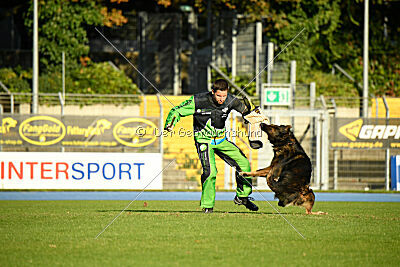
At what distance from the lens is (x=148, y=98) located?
974 inches

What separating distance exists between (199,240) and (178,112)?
11.1 ft

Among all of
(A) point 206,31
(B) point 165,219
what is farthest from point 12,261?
(A) point 206,31

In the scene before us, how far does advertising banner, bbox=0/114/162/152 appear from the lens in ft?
68.2

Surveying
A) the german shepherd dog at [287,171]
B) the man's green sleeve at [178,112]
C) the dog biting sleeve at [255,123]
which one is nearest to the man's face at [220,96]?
the man's green sleeve at [178,112]

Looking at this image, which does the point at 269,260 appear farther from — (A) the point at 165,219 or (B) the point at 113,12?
(B) the point at 113,12

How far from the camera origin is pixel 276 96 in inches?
916

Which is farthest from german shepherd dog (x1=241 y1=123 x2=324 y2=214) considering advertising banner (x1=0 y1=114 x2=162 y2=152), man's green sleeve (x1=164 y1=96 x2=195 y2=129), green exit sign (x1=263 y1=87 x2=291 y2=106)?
green exit sign (x1=263 y1=87 x2=291 y2=106)

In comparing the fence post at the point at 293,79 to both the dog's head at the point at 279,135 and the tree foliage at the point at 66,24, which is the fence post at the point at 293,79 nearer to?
the tree foliage at the point at 66,24

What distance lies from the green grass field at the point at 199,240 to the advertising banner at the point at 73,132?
28.6 ft

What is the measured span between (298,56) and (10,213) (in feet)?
62.6

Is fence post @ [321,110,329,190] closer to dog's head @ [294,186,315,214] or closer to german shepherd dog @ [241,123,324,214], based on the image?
dog's head @ [294,186,315,214]

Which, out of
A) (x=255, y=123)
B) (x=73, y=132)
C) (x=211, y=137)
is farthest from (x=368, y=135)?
(x=211, y=137)

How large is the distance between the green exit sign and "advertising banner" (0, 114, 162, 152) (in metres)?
4.16

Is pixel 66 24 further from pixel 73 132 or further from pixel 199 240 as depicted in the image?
pixel 199 240
